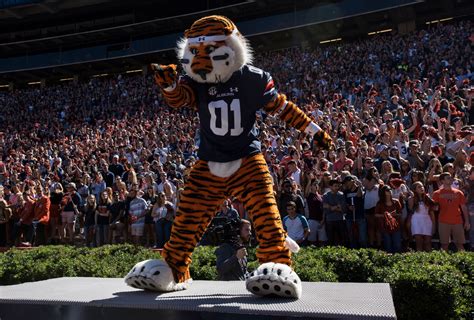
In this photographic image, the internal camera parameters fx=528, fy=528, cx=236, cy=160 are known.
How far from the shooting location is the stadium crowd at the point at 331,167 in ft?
25.9

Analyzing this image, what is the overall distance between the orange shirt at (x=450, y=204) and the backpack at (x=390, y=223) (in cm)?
64

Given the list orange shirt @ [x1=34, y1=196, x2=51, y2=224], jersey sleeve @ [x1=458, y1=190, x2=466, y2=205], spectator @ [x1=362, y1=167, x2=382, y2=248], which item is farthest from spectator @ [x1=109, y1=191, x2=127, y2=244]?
jersey sleeve @ [x1=458, y1=190, x2=466, y2=205]

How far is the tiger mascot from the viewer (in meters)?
3.50

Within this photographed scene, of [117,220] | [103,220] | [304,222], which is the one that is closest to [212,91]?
[304,222]

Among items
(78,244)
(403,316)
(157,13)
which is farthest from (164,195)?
(157,13)

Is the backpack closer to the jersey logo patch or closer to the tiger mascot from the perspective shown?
the tiger mascot

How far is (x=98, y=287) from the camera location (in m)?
3.62

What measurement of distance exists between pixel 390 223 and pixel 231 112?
485cm

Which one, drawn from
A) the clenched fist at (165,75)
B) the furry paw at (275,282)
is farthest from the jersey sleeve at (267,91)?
the furry paw at (275,282)

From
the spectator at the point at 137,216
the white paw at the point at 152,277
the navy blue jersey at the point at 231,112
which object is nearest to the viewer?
the white paw at the point at 152,277

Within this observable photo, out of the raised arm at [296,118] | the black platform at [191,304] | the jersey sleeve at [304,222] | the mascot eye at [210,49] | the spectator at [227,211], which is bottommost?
the black platform at [191,304]

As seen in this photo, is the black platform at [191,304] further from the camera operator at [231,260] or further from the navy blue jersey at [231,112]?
the camera operator at [231,260]

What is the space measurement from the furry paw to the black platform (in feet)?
0.15

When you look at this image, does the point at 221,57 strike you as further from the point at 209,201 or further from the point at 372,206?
the point at 372,206
